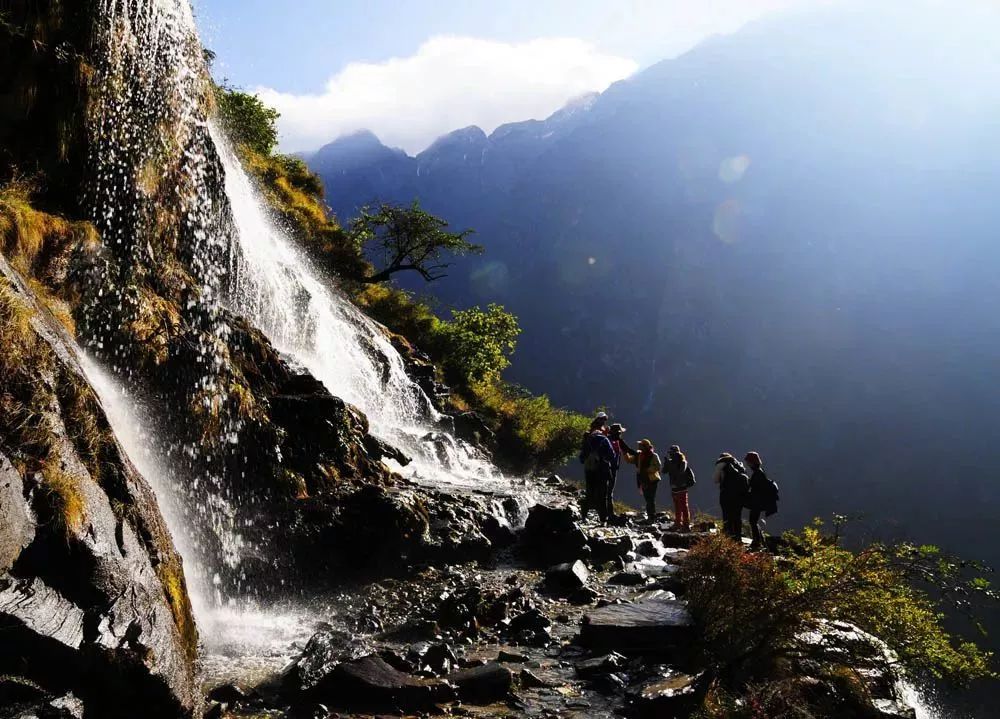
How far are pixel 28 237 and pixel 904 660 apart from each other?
39.2 feet

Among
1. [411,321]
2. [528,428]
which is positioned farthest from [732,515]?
[411,321]

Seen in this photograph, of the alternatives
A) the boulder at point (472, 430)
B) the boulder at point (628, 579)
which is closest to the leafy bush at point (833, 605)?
the boulder at point (628, 579)

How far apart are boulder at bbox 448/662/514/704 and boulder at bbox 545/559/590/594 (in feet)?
11.5

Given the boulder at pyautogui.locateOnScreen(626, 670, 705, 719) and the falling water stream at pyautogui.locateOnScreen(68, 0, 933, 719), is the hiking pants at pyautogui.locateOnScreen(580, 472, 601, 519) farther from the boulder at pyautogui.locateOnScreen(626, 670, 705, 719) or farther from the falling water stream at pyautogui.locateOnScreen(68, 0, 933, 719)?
the boulder at pyautogui.locateOnScreen(626, 670, 705, 719)

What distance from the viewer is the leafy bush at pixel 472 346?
105 feet

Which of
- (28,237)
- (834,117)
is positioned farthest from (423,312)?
(834,117)

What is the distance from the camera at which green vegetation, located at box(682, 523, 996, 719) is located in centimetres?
496

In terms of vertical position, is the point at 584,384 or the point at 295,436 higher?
the point at 295,436

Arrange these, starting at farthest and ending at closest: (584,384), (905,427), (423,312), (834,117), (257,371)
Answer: (834,117) < (584,384) < (905,427) < (423,312) < (257,371)

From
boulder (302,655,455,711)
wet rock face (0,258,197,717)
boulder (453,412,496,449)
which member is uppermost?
wet rock face (0,258,197,717)

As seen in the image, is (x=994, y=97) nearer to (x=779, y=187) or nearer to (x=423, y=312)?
(x=779, y=187)

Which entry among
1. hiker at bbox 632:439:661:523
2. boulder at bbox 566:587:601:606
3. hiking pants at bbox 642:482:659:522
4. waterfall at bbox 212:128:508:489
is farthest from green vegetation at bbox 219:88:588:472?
boulder at bbox 566:587:601:606

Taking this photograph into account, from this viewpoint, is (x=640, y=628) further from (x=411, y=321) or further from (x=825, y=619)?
(x=411, y=321)

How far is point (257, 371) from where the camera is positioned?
443 inches
